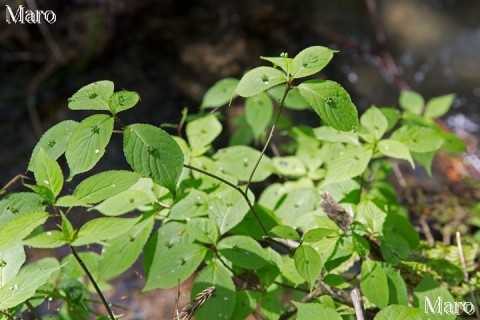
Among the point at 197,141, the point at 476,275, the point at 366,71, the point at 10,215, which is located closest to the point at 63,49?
the point at 366,71

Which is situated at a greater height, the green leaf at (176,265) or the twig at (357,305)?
the green leaf at (176,265)

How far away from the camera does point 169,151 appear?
2.81 ft

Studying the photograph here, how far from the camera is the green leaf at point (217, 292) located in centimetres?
97

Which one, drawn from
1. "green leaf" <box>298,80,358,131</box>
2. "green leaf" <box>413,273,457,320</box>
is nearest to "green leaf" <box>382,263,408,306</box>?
"green leaf" <box>413,273,457,320</box>

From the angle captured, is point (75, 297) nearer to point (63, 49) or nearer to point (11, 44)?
point (63, 49)

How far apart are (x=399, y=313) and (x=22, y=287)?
697 mm

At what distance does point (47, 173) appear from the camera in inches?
35.5

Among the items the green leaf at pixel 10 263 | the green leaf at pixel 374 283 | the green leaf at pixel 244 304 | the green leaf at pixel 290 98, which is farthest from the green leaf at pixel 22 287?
the green leaf at pixel 290 98

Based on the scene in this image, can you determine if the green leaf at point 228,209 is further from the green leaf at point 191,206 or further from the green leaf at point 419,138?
the green leaf at point 419,138

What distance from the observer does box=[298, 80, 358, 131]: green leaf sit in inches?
35.0

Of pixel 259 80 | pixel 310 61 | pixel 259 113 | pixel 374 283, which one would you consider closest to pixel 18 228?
pixel 259 80

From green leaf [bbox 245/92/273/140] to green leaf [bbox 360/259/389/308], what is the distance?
56 cm

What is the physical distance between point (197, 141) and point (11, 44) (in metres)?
3.57

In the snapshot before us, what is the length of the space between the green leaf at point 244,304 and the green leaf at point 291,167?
1.53 feet
